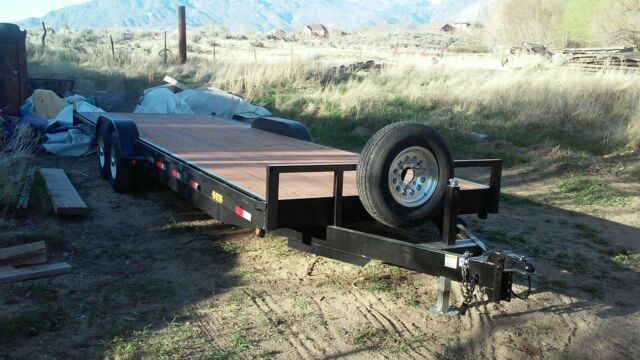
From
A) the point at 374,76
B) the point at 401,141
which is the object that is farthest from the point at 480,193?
the point at 374,76

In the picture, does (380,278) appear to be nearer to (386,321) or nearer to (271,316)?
(386,321)

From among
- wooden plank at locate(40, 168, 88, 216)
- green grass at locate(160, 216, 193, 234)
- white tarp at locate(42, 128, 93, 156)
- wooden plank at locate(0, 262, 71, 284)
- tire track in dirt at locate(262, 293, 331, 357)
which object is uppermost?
white tarp at locate(42, 128, 93, 156)

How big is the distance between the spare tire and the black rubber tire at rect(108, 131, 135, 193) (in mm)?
4053

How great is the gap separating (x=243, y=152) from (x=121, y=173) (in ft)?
5.72

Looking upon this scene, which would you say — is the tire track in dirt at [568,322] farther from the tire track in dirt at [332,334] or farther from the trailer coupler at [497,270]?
the tire track in dirt at [332,334]

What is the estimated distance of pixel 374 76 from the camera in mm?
18156

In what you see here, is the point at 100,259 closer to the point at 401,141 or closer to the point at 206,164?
the point at 206,164

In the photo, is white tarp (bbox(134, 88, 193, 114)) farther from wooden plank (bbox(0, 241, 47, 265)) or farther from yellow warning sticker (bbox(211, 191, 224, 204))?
yellow warning sticker (bbox(211, 191, 224, 204))

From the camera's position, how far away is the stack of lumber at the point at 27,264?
467 centimetres

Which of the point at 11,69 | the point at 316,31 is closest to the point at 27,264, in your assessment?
the point at 11,69

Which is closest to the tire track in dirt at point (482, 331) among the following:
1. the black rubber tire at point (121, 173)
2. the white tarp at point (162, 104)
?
the black rubber tire at point (121, 173)

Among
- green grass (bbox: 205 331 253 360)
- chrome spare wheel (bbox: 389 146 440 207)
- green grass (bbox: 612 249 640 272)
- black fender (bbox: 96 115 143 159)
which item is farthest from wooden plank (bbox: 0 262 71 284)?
green grass (bbox: 612 249 640 272)

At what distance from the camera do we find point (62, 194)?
22.7 ft

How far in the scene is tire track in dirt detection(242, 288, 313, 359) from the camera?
3.71 metres
